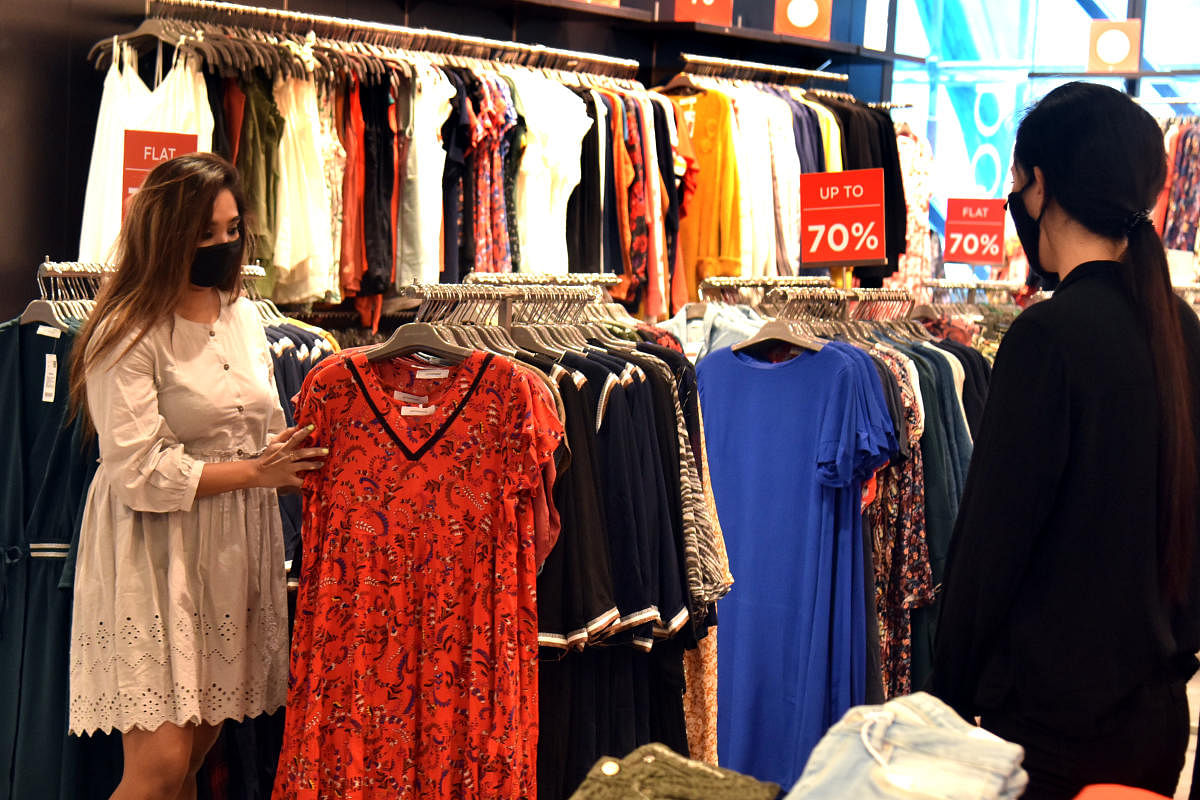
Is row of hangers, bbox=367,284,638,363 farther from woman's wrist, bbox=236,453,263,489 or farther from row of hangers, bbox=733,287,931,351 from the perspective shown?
row of hangers, bbox=733,287,931,351

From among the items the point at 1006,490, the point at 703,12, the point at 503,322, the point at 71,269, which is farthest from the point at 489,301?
the point at 703,12

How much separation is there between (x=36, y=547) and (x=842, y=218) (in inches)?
94.7

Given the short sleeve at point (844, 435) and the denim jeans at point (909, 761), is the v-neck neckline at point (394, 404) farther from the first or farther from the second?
the denim jeans at point (909, 761)

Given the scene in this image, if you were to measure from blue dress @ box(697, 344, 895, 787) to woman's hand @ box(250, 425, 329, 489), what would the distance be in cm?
131

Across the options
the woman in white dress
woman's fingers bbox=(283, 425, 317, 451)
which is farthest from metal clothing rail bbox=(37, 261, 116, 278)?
woman's fingers bbox=(283, 425, 317, 451)

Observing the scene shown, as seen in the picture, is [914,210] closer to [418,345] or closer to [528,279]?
[528,279]

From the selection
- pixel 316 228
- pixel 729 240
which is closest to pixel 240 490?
pixel 316 228

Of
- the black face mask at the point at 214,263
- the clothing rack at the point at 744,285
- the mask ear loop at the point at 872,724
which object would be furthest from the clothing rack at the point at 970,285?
the mask ear loop at the point at 872,724

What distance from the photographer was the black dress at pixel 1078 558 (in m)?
1.77

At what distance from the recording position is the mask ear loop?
3.71ft

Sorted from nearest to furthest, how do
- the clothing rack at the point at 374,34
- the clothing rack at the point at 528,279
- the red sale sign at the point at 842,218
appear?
the clothing rack at the point at 528,279 → the red sale sign at the point at 842,218 → the clothing rack at the point at 374,34

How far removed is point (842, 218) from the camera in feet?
12.2

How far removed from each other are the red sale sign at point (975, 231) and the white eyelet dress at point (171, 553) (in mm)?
3718

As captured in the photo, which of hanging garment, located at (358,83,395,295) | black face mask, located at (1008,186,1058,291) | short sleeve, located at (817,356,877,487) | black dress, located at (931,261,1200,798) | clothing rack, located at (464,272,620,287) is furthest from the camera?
hanging garment, located at (358,83,395,295)
